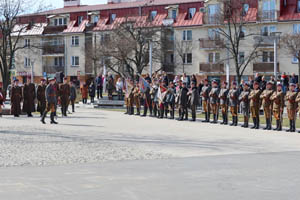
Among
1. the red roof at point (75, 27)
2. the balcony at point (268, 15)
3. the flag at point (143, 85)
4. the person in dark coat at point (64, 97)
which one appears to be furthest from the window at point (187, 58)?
the person in dark coat at point (64, 97)

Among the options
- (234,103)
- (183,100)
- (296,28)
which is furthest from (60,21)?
(234,103)

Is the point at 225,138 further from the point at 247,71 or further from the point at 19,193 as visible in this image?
the point at 247,71

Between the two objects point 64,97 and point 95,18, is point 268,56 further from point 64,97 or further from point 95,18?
point 64,97

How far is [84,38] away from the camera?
78688 mm

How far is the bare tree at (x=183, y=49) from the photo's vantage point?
68.9m

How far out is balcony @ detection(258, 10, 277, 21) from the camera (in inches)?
2420

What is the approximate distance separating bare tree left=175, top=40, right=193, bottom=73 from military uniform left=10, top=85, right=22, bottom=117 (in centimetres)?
3923

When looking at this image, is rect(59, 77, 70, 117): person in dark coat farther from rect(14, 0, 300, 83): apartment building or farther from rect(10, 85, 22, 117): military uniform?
rect(14, 0, 300, 83): apartment building

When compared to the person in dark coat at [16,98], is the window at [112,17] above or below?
above

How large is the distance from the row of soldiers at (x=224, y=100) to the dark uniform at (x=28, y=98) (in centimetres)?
501

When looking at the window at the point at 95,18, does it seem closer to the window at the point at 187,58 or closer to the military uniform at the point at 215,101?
the window at the point at 187,58

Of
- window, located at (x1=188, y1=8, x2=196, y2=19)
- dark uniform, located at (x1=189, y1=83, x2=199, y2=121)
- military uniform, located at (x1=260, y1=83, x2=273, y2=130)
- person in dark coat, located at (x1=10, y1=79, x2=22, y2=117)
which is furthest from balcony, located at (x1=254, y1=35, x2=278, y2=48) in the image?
military uniform, located at (x1=260, y1=83, x2=273, y2=130)

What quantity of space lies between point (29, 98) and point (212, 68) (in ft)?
122

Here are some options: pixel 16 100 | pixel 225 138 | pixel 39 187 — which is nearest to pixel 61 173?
pixel 39 187
